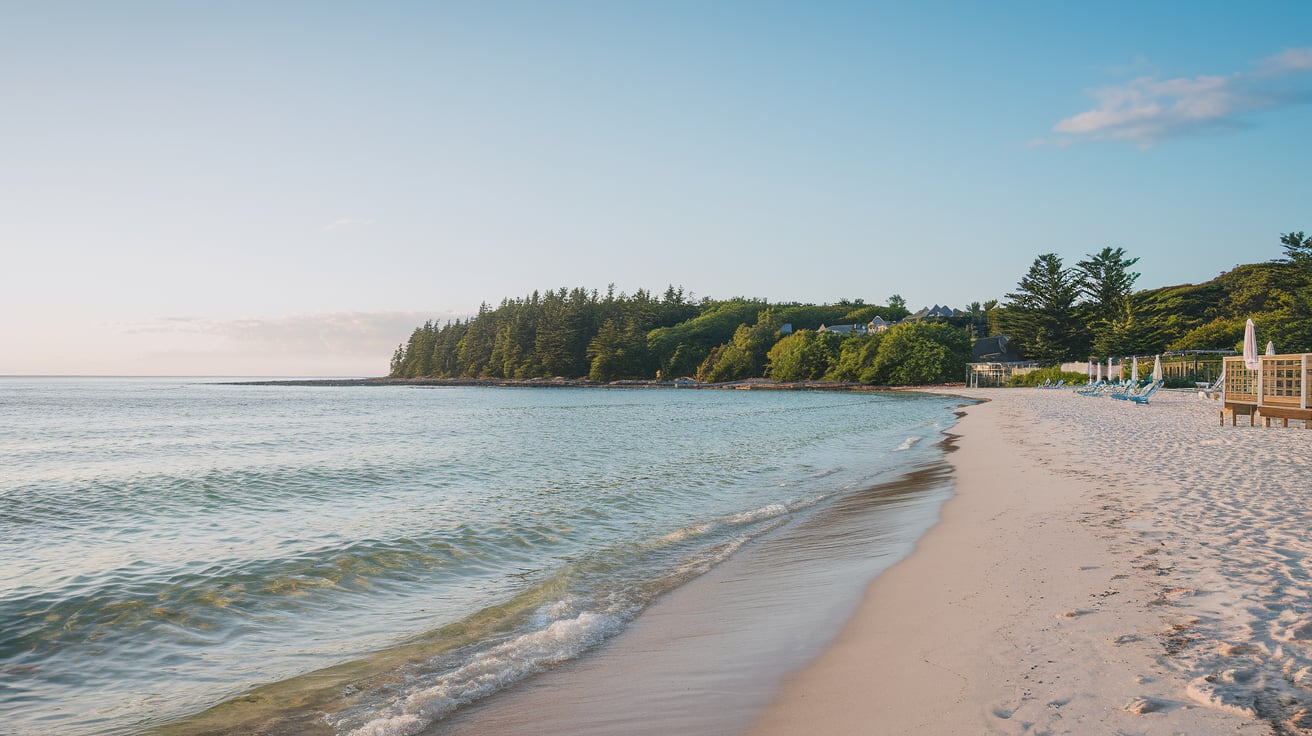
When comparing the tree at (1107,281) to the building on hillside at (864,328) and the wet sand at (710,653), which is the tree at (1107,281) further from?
the wet sand at (710,653)

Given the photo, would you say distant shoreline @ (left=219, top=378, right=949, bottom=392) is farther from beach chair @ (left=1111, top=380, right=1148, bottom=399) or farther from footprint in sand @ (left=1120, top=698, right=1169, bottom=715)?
footprint in sand @ (left=1120, top=698, right=1169, bottom=715)

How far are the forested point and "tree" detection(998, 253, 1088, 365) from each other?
109 millimetres

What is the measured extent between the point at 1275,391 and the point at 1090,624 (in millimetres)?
19853

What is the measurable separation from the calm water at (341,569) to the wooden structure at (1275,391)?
8385 mm

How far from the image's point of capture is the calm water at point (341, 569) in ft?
16.5

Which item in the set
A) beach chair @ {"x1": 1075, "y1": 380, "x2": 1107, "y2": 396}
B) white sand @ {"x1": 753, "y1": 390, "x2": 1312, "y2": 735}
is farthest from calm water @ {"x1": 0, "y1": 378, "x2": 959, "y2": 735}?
beach chair @ {"x1": 1075, "y1": 380, "x2": 1107, "y2": 396}

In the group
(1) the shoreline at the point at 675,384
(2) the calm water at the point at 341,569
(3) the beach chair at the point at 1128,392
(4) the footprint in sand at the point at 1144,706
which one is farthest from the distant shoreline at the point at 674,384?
(4) the footprint in sand at the point at 1144,706

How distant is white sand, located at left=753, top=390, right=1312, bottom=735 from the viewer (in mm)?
3533

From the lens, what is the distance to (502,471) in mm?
18047

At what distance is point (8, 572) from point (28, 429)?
1397 inches

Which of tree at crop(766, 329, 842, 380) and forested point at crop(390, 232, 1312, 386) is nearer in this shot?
forested point at crop(390, 232, 1312, 386)

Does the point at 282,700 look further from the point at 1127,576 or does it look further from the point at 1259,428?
the point at 1259,428

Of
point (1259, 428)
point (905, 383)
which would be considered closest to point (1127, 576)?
point (1259, 428)

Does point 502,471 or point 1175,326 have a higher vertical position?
point 1175,326
